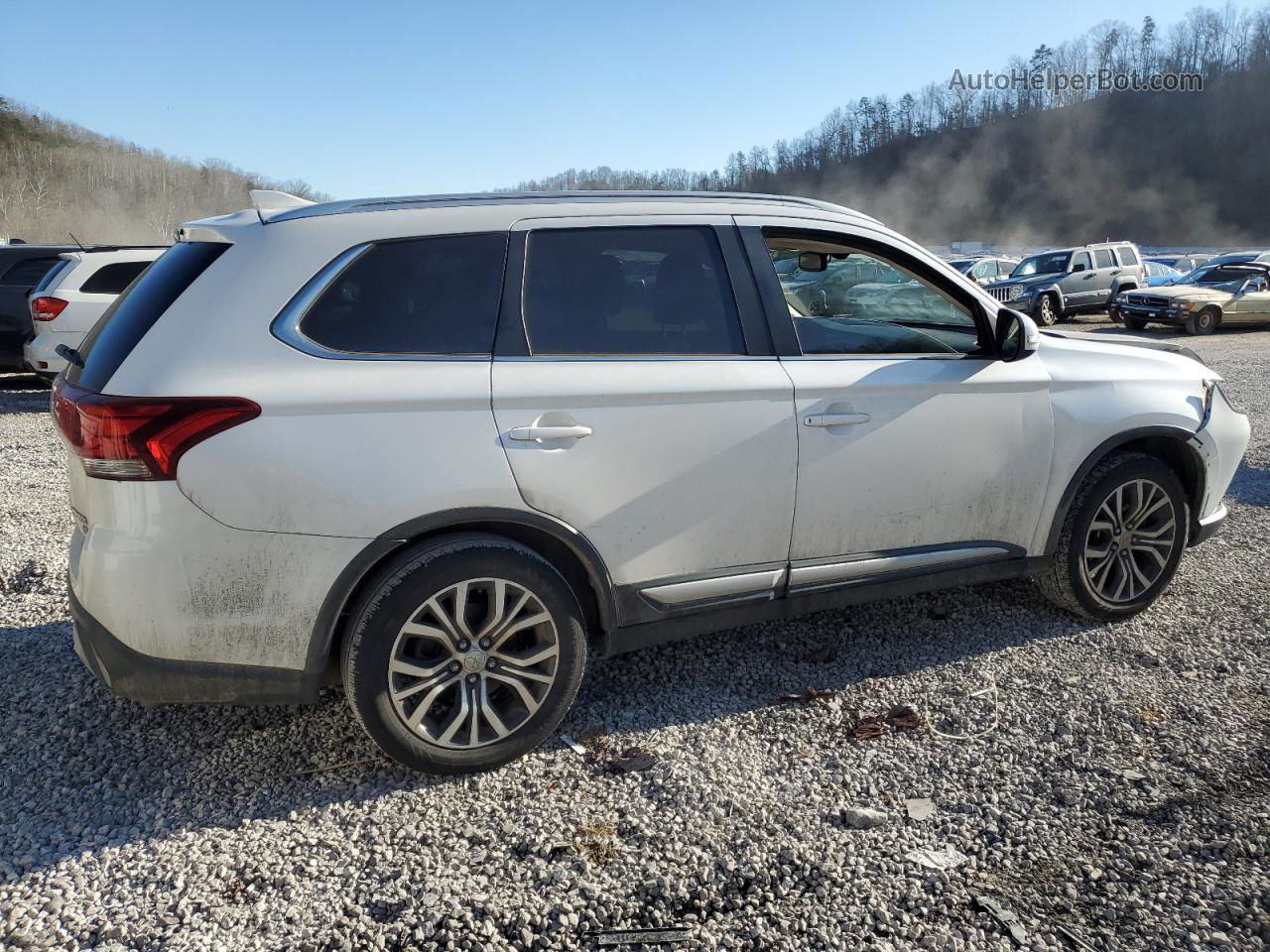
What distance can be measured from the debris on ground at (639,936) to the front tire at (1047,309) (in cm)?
2252

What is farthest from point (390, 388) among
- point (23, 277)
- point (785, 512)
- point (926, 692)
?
point (23, 277)

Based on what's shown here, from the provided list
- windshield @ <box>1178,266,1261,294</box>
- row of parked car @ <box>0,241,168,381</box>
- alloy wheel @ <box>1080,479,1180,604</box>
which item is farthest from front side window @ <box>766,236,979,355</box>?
windshield @ <box>1178,266,1261,294</box>

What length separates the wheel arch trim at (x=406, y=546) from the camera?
2.88 m

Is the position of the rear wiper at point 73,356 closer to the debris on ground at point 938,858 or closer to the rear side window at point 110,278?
the debris on ground at point 938,858

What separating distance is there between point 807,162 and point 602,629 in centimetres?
15602

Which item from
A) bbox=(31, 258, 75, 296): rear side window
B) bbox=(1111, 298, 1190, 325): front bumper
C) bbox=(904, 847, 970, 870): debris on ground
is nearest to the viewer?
bbox=(904, 847, 970, 870): debris on ground

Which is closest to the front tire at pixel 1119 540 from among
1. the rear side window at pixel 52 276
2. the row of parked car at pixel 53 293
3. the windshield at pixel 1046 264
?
the row of parked car at pixel 53 293

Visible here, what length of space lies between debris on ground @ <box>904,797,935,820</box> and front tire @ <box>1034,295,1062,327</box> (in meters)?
21.6

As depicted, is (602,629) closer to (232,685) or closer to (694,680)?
(694,680)

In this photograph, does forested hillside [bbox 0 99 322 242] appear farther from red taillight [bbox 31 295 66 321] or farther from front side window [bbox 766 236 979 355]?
front side window [bbox 766 236 979 355]

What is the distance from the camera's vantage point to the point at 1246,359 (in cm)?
1611

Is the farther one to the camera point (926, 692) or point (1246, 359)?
point (1246, 359)

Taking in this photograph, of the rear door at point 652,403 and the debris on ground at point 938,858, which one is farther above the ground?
the rear door at point 652,403

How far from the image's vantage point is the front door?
3.52m
